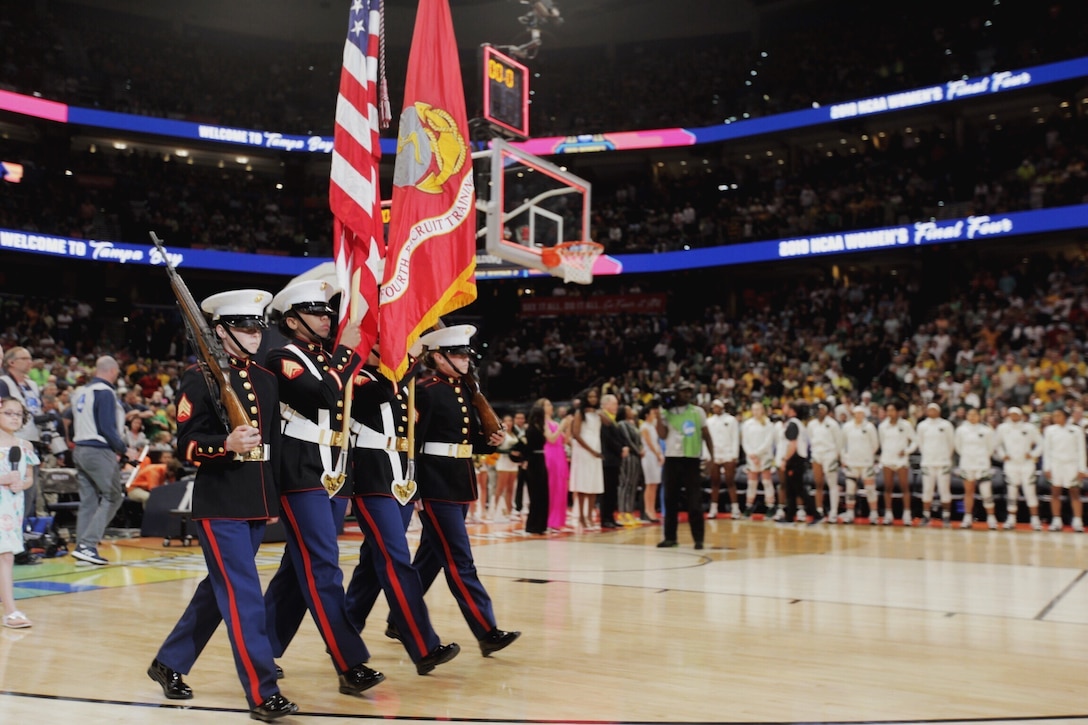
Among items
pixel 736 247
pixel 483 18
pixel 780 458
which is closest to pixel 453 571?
pixel 780 458

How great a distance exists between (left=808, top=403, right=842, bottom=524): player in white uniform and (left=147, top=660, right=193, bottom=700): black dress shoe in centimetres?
1320

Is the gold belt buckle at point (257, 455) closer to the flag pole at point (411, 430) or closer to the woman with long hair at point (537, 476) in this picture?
the flag pole at point (411, 430)

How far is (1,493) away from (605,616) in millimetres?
4058

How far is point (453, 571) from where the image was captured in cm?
566

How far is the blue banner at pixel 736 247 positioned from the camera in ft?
76.2

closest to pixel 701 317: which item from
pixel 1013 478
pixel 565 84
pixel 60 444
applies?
pixel 565 84

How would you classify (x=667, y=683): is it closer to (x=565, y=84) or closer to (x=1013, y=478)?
(x=1013, y=478)

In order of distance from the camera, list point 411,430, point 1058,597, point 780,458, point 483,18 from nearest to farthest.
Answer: point 411,430
point 1058,597
point 780,458
point 483,18

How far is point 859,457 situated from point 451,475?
12082 mm

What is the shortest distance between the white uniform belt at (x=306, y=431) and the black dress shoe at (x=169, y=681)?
1.18 metres

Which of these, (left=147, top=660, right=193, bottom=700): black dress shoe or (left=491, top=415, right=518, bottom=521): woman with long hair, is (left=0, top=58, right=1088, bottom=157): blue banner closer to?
(left=491, top=415, right=518, bottom=521): woman with long hair

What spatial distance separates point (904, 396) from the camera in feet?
68.3

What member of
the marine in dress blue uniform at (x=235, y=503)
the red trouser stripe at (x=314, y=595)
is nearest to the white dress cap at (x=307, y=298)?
the marine in dress blue uniform at (x=235, y=503)

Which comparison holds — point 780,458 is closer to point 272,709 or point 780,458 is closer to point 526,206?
point 526,206
